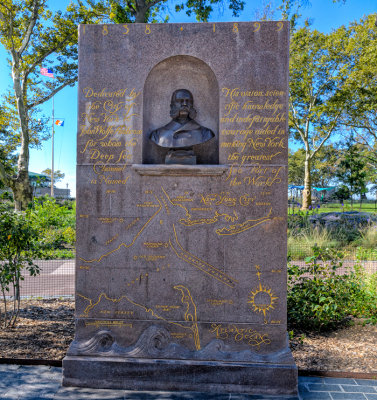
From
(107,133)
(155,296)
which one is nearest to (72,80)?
(107,133)

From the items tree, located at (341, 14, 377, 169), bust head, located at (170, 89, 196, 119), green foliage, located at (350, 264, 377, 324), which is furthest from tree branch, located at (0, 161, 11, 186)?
tree, located at (341, 14, 377, 169)

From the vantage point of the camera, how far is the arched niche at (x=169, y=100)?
175 inches

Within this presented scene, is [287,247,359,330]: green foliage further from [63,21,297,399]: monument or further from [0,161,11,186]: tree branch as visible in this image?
[0,161,11,186]: tree branch

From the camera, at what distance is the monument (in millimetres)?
4086

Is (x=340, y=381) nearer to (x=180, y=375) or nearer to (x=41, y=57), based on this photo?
(x=180, y=375)

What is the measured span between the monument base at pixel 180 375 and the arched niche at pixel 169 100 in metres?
2.43

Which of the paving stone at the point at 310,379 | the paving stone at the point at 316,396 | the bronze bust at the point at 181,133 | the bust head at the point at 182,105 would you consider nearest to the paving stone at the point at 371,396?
the paving stone at the point at 316,396

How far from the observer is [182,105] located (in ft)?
14.1

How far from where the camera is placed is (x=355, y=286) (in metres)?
5.76

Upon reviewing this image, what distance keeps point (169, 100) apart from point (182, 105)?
0.94 ft

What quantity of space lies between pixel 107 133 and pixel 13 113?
16.2 metres

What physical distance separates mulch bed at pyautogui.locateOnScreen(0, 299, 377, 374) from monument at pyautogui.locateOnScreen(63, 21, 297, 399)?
921 mm

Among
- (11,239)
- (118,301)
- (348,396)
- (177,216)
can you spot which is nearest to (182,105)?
(177,216)

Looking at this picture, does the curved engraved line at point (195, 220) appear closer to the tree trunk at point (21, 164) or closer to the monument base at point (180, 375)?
the monument base at point (180, 375)
